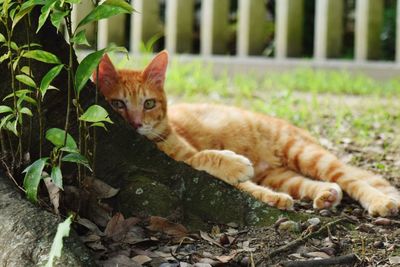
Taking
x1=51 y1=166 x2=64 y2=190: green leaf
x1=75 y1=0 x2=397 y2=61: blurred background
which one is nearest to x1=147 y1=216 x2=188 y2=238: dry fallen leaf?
x1=51 y1=166 x2=64 y2=190: green leaf

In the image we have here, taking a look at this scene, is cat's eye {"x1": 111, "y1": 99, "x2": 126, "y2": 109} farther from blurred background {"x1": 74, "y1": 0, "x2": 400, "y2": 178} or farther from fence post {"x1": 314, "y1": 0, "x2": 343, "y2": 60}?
fence post {"x1": 314, "y1": 0, "x2": 343, "y2": 60}

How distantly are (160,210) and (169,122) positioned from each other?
4.24 ft

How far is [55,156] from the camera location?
2678 mm

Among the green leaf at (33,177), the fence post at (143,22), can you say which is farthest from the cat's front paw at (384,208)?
the fence post at (143,22)

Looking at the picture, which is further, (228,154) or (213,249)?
(228,154)

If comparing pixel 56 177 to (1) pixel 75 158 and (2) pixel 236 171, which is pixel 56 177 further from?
(2) pixel 236 171

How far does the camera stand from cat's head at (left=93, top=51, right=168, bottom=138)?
3926mm

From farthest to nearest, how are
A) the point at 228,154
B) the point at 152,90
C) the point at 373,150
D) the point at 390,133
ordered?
the point at 390,133
the point at 373,150
the point at 152,90
the point at 228,154

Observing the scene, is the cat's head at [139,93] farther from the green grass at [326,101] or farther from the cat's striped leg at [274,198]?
the green grass at [326,101]

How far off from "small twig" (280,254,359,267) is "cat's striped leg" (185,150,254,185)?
2.54 feet

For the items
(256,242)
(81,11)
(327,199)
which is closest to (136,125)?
(327,199)

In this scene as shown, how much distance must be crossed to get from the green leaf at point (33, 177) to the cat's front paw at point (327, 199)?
1.50 m

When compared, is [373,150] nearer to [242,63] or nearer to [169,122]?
[169,122]

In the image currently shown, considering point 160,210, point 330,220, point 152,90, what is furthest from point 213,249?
point 152,90
